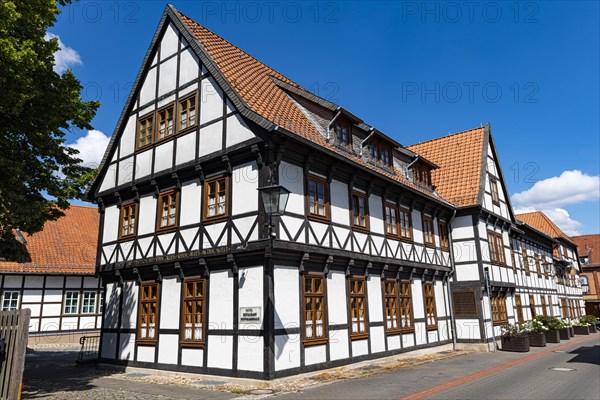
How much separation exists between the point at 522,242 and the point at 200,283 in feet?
81.3

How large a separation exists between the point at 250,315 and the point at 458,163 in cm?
1757

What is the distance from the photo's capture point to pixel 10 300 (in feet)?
81.9

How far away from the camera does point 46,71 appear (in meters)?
12.9

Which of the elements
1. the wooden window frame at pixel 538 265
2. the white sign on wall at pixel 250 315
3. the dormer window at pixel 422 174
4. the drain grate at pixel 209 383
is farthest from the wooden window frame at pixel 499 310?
the drain grate at pixel 209 383

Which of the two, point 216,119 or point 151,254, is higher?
point 216,119

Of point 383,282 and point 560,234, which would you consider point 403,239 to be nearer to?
point 383,282

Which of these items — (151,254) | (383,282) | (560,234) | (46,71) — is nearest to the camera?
(46,71)

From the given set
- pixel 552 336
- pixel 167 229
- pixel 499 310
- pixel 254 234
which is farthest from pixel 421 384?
pixel 552 336

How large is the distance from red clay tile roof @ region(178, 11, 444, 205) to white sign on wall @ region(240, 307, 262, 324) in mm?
5287

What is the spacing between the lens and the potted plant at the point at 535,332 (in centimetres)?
2341

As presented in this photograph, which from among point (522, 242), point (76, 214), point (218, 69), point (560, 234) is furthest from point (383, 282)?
point (560, 234)

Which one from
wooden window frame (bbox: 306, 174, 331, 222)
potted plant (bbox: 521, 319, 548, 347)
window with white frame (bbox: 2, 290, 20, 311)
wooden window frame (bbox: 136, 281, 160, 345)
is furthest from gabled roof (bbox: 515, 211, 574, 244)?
window with white frame (bbox: 2, 290, 20, 311)

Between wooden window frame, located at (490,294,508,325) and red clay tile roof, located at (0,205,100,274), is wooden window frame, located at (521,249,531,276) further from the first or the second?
red clay tile roof, located at (0,205,100,274)

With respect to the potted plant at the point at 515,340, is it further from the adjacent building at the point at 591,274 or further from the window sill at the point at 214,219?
the adjacent building at the point at 591,274
